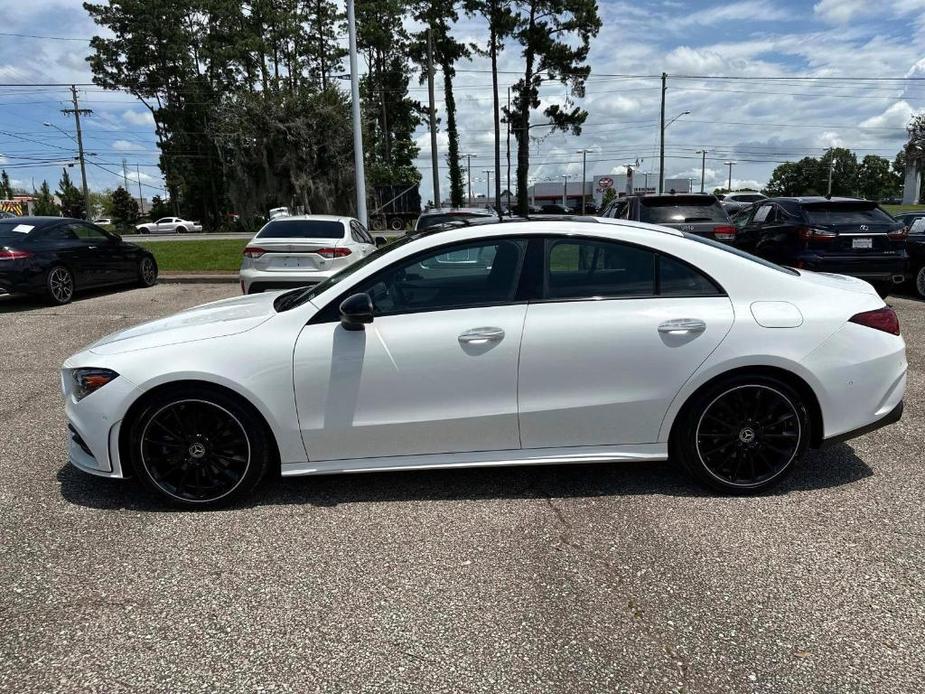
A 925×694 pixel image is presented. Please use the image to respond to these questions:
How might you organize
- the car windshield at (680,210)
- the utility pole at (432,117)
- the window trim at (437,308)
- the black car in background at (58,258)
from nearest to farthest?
the window trim at (437,308) < the car windshield at (680,210) < the black car in background at (58,258) < the utility pole at (432,117)

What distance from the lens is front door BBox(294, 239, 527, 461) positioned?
3.45 meters

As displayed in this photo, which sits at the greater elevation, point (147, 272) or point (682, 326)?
point (682, 326)

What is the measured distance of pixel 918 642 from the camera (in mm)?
2416

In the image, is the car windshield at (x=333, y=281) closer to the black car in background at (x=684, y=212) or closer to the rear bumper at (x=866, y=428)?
the rear bumper at (x=866, y=428)

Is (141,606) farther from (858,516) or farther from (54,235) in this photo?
(54,235)

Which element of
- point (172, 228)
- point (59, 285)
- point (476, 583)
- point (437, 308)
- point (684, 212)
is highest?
point (172, 228)

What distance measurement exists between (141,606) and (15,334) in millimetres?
7613

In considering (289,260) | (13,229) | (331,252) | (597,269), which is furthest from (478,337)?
(13,229)

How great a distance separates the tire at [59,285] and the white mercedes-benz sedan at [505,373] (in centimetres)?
835

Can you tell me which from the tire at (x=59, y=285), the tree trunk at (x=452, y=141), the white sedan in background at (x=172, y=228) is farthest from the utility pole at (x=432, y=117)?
the white sedan in background at (x=172, y=228)

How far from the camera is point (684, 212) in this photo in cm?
1011

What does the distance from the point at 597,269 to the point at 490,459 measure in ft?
4.00

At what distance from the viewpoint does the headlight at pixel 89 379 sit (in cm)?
346

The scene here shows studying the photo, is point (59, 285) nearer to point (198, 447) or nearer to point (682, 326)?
point (198, 447)
